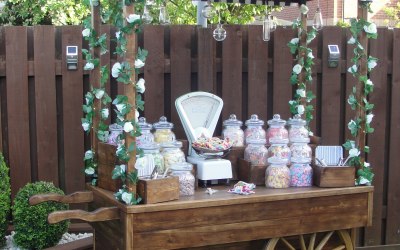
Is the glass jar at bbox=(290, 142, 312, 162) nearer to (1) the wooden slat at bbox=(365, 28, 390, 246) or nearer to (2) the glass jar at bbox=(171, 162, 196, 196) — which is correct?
(2) the glass jar at bbox=(171, 162, 196, 196)

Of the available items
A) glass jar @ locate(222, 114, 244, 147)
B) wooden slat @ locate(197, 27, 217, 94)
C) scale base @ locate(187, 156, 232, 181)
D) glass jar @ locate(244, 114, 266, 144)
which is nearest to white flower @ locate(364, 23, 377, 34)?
glass jar @ locate(244, 114, 266, 144)

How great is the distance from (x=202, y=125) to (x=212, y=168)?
0.40 m

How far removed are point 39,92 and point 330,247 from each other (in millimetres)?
2569

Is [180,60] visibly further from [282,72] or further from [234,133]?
[234,133]

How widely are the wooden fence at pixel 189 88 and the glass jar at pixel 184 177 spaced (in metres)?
1.43

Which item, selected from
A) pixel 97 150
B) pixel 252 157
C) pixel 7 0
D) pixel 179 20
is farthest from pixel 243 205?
pixel 7 0

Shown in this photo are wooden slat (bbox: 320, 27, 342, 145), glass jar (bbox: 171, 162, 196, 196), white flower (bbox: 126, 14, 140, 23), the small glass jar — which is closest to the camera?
white flower (bbox: 126, 14, 140, 23)

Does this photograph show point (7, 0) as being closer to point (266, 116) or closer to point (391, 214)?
point (266, 116)

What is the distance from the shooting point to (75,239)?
4.64 meters

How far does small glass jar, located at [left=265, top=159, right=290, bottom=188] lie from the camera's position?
3701 mm

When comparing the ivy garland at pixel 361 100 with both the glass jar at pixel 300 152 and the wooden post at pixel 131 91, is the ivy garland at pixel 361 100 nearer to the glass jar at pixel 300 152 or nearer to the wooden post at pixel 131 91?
the glass jar at pixel 300 152

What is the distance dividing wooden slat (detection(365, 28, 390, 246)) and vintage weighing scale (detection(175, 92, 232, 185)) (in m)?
1.98

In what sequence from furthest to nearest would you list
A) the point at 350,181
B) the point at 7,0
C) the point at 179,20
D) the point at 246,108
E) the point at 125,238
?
the point at 7,0, the point at 179,20, the point at 246,108, the point at 350,181, the point at 125,238

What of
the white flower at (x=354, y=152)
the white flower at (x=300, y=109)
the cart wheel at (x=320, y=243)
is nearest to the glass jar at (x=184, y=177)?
the cart wheel at (x=320, y=243)
